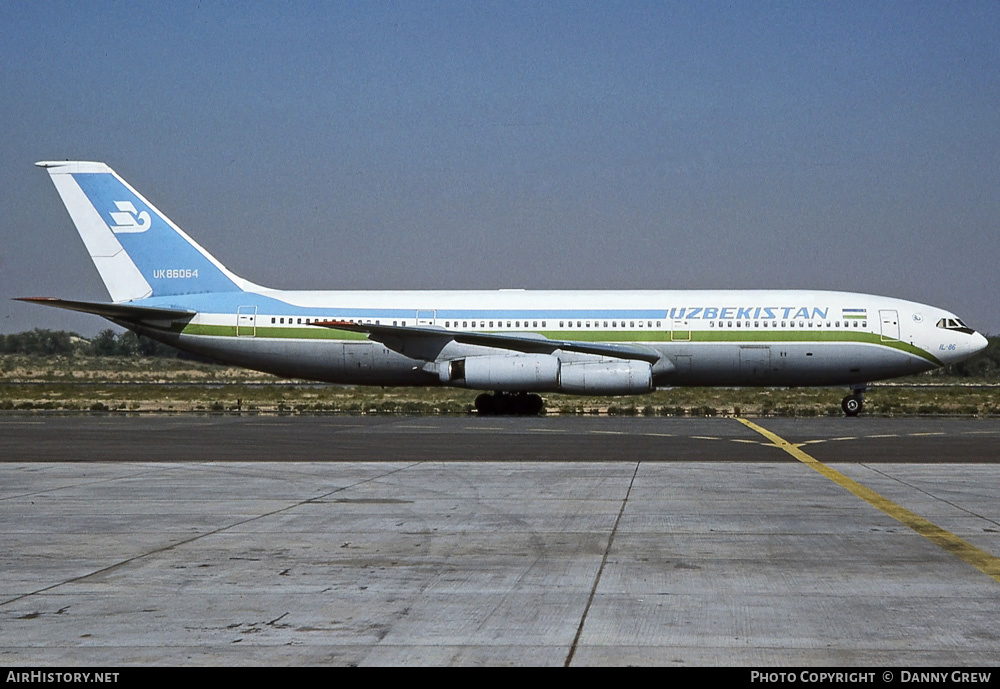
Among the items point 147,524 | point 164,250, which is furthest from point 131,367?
point 147,524

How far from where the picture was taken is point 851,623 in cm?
726

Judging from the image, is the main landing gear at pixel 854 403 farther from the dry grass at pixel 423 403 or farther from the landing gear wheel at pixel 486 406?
the landing gear wheel at pixel 486 406

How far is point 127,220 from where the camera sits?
36.3 metres

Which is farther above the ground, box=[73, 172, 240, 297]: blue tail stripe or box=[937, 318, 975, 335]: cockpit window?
box=[73, 172, 240, 297]: blue tail stripe

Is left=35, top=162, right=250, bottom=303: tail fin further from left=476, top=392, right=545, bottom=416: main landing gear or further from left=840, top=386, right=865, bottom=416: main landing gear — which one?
left=840, top=386, right=865, bottom=416: main landing gear

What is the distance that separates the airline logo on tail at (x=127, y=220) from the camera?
3631cm

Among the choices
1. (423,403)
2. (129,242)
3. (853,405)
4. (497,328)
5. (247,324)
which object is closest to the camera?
(853,405)

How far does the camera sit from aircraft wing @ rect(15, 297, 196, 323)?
33781 millimetres

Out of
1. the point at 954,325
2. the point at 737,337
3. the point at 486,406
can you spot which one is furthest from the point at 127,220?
the point at 954,325

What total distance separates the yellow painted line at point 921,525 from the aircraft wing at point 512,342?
48.8 feet

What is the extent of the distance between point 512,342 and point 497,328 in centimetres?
110

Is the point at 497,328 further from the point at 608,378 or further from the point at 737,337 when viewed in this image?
the point at 737,337

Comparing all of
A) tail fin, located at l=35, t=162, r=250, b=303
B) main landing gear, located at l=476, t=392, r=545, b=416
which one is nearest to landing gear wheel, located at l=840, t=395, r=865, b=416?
main landing gear, located at l=476, t=392, r=545, b=416

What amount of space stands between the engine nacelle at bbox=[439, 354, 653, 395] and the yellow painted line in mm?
13840
